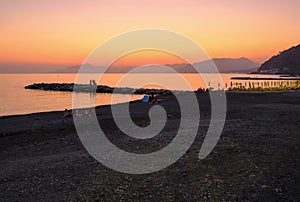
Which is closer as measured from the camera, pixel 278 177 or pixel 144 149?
pixel 278 177

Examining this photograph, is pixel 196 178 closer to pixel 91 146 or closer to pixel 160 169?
pixel 160 169

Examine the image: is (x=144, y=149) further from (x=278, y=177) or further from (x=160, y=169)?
(x=278, y=177)

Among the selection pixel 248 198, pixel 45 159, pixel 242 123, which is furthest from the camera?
pixel 242 123

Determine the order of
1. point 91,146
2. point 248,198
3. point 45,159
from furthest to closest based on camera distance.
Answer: point 91,146, point 45,159, point 248,198

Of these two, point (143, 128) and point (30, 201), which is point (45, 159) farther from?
point (143, 128)

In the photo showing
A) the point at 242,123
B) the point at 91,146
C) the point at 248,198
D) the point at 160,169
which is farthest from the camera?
the point at 242,123

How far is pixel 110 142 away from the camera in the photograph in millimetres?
13086

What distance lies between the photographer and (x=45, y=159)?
1098 cm

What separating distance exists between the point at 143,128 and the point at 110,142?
3195 mm

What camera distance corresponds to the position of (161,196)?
23.9ft

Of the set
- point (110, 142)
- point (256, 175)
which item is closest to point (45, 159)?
point (110, 142)

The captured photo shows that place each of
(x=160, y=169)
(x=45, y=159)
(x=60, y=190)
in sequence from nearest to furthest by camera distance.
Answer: (x=60, y=190)
(x=160, y=169)
(x=45, y=159)

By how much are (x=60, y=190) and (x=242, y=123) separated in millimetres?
9747

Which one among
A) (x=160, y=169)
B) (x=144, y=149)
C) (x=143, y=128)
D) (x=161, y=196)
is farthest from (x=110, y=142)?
(x=161, y=196)
